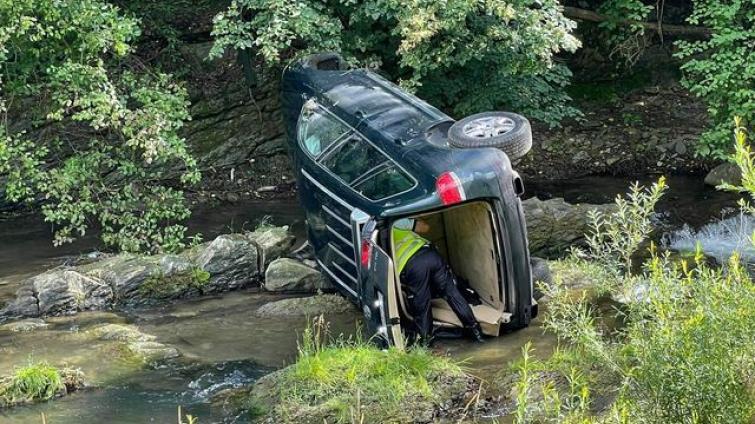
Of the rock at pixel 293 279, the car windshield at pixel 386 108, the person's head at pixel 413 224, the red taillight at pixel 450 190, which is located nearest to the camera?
the red taillight at pixel 450 190

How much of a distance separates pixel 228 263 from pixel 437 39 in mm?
3994

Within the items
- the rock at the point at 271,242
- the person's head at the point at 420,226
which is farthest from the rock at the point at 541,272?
the rock at the point at 271,242

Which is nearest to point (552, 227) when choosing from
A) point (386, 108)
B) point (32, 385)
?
point (386, 108)

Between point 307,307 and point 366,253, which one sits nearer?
point 366,253

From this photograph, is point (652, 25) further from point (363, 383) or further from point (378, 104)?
point (363, 383)

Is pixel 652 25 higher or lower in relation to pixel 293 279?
higher

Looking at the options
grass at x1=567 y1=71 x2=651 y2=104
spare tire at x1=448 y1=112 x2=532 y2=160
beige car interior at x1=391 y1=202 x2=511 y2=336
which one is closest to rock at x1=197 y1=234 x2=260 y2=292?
beige car interior at x1=391 y1=202 x2=511 y2=336

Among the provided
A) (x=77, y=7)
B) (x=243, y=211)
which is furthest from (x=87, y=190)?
(x=243, y=211)

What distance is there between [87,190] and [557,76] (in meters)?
6.92

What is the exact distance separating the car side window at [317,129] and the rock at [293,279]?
5.13ft

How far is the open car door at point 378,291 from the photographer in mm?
7945

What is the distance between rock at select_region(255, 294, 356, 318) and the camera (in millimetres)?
9898

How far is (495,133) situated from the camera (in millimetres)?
8812

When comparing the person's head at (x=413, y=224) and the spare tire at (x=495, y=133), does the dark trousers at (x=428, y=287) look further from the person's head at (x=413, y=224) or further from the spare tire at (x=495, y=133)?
the spare tire at (x=495, y=133)
